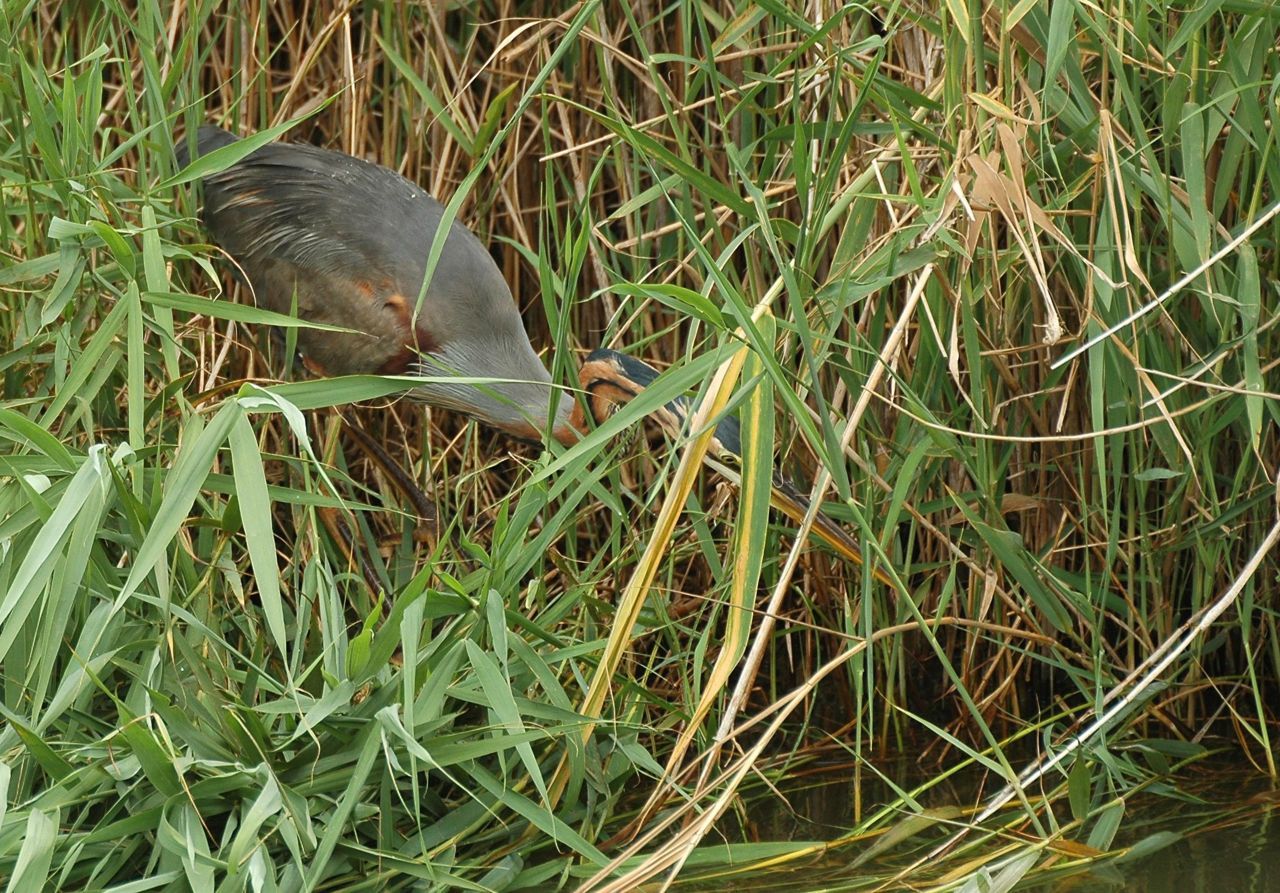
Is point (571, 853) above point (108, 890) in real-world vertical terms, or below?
below

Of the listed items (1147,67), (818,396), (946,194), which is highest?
(1147,67)

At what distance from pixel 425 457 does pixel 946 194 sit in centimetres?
156

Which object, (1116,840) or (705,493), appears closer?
(1116,840)

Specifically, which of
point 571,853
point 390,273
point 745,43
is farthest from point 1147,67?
point 390,273

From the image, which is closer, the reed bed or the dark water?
the reed bed

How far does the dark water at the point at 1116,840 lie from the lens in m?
2.10

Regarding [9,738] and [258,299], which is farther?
[258,299]

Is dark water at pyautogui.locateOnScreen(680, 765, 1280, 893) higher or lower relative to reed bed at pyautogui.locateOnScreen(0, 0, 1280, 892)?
lower

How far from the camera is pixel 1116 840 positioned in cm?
224

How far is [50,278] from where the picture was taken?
8.98 feet

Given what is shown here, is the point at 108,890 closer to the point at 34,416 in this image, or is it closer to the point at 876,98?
the point at 34,416

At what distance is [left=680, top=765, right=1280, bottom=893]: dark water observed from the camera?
6.88 ft

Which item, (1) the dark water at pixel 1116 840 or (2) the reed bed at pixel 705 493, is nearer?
(2) the reed bed at pixel 705 493

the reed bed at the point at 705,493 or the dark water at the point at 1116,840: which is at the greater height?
the reed bed at the point at 705,493
